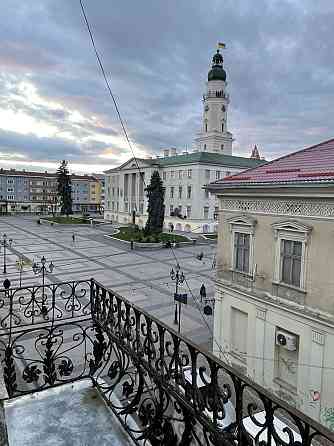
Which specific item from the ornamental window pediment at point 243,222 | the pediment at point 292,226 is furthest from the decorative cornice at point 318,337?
the ornamental window pediment at point 243,222

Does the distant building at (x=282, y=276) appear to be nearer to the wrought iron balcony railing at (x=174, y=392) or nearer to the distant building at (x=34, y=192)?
the wrought iron balcony railing at (x=174, y=392)

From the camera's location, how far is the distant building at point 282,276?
A: 8789mm

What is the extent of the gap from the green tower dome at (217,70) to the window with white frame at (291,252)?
54.7 m

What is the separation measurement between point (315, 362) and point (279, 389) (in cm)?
187

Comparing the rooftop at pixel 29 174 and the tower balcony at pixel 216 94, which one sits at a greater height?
the tower balcony at pixel 216 94

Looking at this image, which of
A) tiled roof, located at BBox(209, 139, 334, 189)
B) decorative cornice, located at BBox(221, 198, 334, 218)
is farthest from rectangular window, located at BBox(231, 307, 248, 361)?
tiled roof, located at BBox(209, 139, 334, 189)

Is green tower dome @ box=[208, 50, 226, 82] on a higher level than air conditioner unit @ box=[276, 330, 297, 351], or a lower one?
higher

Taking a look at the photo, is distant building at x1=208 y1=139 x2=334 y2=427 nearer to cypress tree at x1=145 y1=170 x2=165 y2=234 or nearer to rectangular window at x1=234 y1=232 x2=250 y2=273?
rectangular window at x1=234 y1=232 x2=250 y2=273

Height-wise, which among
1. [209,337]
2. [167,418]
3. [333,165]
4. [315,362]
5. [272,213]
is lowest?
[209,337]

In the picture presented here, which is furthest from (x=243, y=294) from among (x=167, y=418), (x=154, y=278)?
(x=154, y=278)

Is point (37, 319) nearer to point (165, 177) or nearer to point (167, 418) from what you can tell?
point (167, 418)

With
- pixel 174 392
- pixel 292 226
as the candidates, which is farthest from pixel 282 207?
pixel 174 392

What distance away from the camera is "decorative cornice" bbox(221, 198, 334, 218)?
876 centimetres

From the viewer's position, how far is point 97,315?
4582 mm
